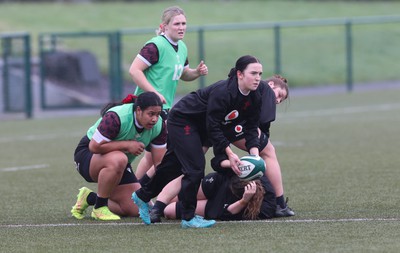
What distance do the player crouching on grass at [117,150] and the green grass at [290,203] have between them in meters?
0.23

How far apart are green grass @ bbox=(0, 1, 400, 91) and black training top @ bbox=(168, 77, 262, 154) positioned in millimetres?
15794

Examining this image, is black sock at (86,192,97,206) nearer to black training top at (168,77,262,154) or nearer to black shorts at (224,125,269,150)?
black training top at (168,77,262,154)

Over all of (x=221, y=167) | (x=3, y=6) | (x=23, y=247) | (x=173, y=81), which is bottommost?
(x=23, y=247)

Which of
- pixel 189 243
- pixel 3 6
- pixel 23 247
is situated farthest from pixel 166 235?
pixel 3 6

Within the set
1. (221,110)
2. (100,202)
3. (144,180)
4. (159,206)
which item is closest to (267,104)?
(221,110)

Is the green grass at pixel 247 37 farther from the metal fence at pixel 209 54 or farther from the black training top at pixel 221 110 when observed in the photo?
the black training top at pixel 221 110

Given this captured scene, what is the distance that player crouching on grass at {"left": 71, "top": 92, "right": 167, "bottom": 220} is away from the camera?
7.64 metres

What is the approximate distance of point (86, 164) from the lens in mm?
8094

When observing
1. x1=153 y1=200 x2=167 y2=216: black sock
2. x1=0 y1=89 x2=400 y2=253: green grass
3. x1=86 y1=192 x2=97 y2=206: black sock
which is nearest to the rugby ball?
x1=0 y1=89 x2=400 y2=253: green grass

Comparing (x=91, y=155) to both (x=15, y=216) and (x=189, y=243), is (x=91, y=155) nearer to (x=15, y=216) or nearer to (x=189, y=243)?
(x=15, y=216)

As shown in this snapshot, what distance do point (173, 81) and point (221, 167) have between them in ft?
5.56

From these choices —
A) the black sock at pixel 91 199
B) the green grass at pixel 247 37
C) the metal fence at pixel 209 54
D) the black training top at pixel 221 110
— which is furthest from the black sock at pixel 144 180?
the green grass at pixel 247 37

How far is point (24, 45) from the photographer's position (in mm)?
19438

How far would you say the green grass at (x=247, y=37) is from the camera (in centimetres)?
2603
